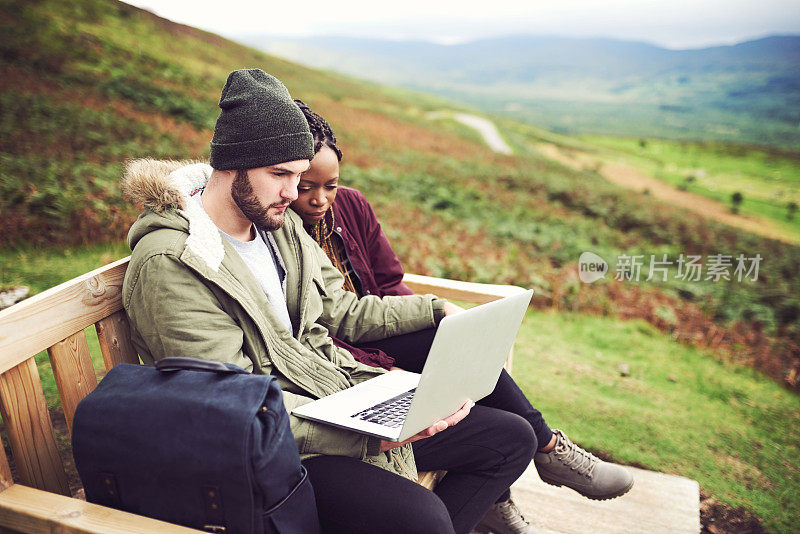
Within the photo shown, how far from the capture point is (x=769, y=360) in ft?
16.4

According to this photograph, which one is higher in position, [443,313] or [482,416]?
[443,313]

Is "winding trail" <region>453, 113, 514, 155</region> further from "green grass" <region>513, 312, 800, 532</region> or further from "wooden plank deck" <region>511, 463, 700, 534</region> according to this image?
"wooden plank deck" <region>511, 463, 700, 534</region>

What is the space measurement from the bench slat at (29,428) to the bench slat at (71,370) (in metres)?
0.06

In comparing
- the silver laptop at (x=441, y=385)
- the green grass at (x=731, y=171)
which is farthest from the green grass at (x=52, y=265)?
the green grass at (x=731, y=171)

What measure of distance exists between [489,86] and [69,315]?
53737mm

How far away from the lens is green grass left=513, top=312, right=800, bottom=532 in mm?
3176

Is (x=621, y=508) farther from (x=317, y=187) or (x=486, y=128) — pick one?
(x=486, y=128)

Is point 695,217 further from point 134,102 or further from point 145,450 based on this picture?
point 145,450

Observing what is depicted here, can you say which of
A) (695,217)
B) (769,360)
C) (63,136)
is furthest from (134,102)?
(695,217)

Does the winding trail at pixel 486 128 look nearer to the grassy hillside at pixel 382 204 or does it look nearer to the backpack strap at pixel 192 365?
the grassy hillside at pixel 382 204

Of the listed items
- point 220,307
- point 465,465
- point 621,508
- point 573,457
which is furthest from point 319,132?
point 621,508

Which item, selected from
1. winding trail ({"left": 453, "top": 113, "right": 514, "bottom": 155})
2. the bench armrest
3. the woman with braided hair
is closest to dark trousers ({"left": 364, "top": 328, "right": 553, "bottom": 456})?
the woman with braided hair

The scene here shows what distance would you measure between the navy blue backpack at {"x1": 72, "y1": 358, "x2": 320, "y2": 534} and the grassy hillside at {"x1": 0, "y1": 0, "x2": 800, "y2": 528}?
275 centimetres

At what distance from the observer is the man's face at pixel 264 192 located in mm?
1801
